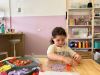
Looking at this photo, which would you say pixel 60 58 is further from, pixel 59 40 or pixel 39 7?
pixel 39 7

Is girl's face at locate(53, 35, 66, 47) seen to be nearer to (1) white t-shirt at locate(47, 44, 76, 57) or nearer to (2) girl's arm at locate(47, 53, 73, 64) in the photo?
(1) white t-shirt at locate(47, 44, 76, 57)

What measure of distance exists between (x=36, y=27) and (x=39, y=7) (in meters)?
0.57

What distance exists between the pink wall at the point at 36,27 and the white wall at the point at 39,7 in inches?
4.5

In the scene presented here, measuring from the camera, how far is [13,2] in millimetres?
5484

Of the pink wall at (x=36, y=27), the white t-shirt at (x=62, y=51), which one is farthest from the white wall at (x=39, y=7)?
the white t-shirt at (x=62, y=51)

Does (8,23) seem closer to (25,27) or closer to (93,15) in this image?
(25,27)

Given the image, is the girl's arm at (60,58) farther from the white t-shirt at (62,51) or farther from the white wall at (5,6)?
the white wall at (5,6)

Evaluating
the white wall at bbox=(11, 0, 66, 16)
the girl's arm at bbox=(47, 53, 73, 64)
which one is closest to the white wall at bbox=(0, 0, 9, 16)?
A: the white wall at bbox=(11, 0, 66, 16)

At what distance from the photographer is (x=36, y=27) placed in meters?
5.48

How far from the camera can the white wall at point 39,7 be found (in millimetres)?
5391

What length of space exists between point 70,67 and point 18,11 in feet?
13.5

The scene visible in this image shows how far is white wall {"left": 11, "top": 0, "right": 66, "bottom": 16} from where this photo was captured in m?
5.39

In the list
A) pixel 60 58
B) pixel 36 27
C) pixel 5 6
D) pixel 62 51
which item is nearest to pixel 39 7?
pixel 36 27

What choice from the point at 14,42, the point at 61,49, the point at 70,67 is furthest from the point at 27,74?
the point at 14,42
